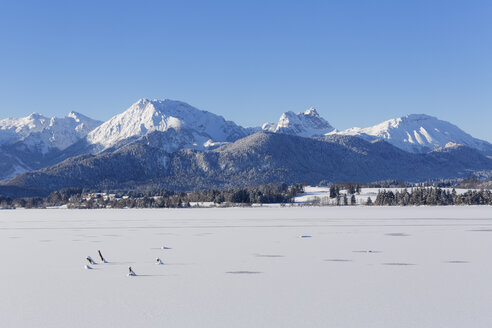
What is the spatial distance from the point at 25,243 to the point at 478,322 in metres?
Result: 43.0

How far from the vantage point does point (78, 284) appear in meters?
27.4

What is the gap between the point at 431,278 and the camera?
1097 inches

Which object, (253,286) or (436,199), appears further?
(436,199)

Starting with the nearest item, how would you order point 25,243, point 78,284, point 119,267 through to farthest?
point 78,284 → point 119,267 → point 25,243

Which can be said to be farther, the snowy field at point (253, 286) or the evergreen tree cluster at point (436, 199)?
the evergreen tree cluster at point (436, 199)

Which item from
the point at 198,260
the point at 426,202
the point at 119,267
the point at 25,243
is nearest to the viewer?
the point at 119,267

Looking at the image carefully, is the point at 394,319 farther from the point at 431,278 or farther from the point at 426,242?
the point at 426,242

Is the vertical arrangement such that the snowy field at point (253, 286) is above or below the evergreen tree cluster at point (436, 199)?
below

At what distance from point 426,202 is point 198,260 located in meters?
149

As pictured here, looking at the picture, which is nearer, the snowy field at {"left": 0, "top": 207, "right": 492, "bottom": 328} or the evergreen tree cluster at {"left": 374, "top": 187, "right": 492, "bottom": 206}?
the snowy field at {"left": 0, "top": 207, "right": 492, "bottom": 328}

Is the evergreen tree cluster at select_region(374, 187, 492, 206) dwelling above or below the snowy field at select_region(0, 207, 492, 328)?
above

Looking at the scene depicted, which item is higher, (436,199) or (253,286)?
(436,199)

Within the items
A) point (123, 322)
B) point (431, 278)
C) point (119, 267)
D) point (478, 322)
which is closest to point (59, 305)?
point (123, 322)

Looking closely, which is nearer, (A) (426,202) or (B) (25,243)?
(B) (25,243)
